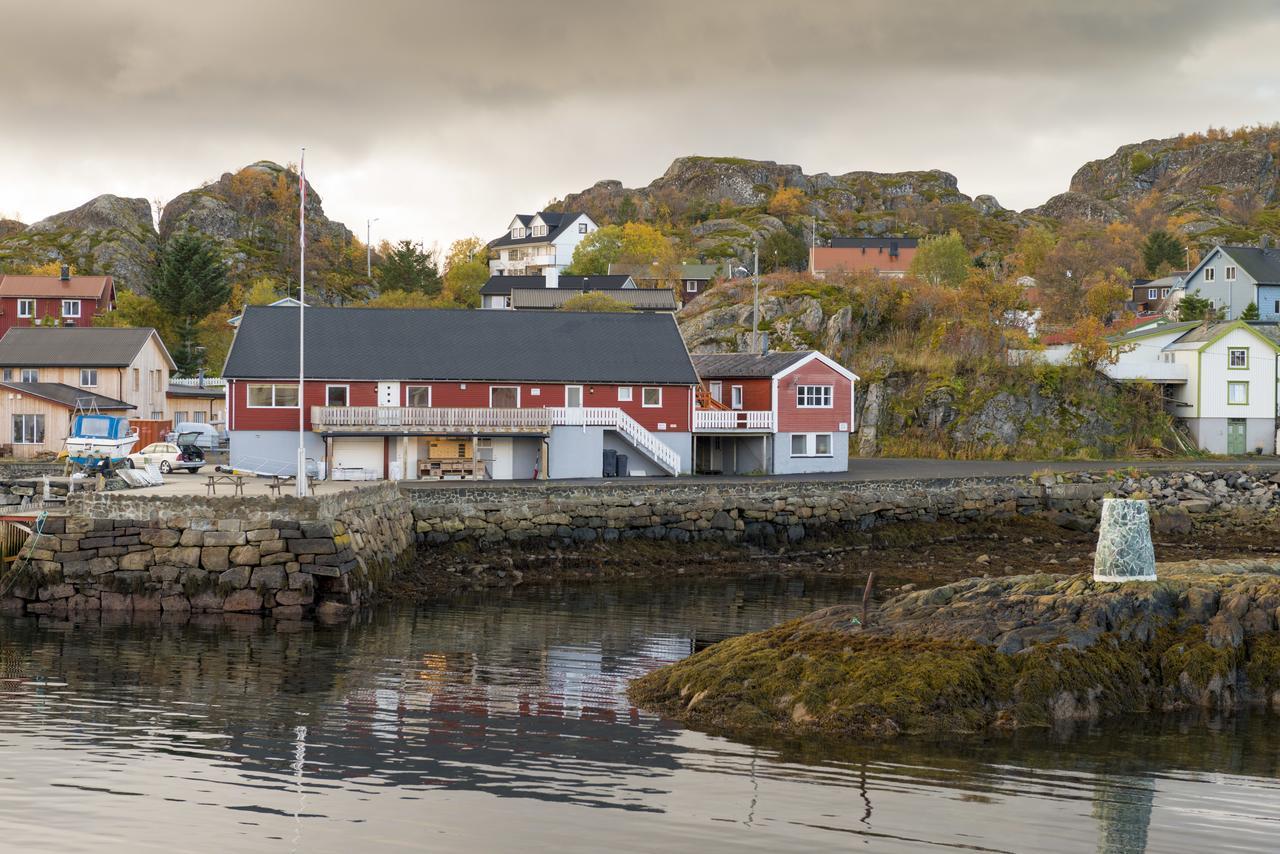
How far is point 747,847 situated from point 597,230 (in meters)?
114

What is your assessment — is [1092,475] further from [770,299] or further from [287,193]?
[287,193]

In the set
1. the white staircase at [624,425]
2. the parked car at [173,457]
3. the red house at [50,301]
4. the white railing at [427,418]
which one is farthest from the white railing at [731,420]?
the red house at [50,301]

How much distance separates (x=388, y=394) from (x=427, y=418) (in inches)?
106

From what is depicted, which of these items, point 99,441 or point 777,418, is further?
point 777,418

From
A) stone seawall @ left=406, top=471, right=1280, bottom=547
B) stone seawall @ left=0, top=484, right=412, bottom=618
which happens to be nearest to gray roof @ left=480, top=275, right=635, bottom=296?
stone seawall @ left=406, top=471, right=1280, bottom=547

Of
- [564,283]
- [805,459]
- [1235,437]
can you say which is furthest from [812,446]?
[564,283]

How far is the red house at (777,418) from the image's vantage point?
52.1 m

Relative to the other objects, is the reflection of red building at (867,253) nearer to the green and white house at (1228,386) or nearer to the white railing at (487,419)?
the green and white house at (1228,386)

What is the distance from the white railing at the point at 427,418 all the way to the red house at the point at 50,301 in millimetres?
49977

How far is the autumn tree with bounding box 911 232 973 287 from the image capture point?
96.0m

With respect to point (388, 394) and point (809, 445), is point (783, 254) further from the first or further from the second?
point (388, 394)

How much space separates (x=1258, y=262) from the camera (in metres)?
98.4

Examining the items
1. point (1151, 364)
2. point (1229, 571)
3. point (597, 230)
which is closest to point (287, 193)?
point (597, 230)

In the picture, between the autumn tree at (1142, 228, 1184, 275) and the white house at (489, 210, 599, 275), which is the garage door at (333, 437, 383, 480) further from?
the autumn tree at (1142, 228, 1184, 275)
